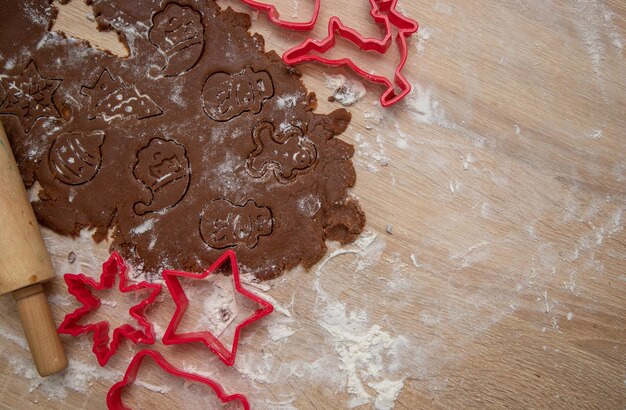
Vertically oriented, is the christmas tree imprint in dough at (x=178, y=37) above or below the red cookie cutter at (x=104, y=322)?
above

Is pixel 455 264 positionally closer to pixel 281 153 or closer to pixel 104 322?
pixel 281 153

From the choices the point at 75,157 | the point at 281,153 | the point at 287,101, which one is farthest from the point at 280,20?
the point at 75,157

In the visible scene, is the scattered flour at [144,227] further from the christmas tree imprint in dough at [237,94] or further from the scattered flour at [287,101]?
the scattered flour at [287,101]

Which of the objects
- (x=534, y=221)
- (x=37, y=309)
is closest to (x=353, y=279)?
(x=534, y=221)

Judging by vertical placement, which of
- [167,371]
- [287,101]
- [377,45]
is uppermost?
[377,45]

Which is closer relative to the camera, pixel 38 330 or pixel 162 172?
pixel 38 330

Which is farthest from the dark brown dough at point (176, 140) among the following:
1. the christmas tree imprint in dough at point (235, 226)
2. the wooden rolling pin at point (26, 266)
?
the wooden rolling pin at point (26, 266)
